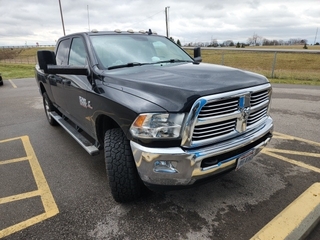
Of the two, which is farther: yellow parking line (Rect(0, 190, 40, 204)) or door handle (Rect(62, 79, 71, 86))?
door handle (Rect(62, 79, 71, 86))

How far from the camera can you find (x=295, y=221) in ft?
7.41

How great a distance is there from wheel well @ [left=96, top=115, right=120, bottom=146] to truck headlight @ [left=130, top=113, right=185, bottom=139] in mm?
759

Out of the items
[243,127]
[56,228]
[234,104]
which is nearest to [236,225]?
[243,127]

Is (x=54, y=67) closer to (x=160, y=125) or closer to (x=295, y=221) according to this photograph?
(x=160, y=125)

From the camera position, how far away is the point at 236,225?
2.34m

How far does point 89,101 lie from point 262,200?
2.31 m

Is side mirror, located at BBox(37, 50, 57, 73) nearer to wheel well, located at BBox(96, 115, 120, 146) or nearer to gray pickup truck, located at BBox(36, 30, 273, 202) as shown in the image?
gray pickup truck, located at BBox(36, 30, 273, 202)

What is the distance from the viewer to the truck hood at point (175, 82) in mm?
2070

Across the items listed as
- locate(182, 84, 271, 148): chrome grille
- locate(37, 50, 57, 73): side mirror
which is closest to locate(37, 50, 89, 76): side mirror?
locate(37, 50, 57, 73): side mirror

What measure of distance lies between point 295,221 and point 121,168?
1700 millimetres

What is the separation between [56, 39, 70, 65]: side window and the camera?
4.15 m

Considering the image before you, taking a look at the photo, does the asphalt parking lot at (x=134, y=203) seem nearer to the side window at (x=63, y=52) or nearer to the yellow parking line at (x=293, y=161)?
the yellow parking line at (x=293, y=161)

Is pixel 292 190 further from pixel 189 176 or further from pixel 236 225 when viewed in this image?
pixel 189 176

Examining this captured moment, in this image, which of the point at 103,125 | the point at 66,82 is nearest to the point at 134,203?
the point at 103,125
